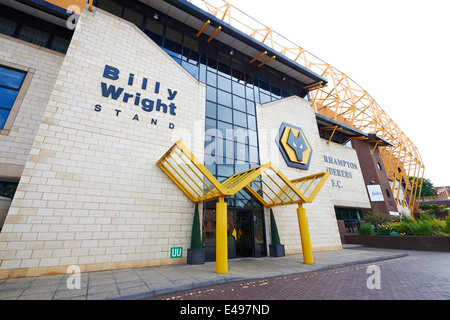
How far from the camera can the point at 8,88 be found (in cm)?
848

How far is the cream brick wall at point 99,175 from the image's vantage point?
623 centimetres

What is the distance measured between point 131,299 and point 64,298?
135cm

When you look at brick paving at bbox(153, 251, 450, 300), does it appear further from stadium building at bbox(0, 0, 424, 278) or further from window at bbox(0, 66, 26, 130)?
window at bbox(0, 66, 26, 130)

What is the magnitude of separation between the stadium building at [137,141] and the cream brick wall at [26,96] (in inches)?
1.8

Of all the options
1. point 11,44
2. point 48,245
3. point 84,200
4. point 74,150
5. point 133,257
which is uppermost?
point 11,44

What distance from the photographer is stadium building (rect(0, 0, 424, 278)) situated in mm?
6668

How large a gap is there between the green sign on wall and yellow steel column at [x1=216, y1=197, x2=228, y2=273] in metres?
2.49

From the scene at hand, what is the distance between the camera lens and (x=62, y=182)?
6867mm

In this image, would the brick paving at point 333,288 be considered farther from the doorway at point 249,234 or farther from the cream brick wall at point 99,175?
the doorway at point 249,234

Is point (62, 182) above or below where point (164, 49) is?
below

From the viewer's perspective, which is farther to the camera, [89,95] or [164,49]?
[164,49]

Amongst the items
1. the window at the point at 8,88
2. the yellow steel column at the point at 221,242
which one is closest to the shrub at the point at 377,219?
the yellow steel column at the point at 221,242

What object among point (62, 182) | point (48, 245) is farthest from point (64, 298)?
point (62, 182)
